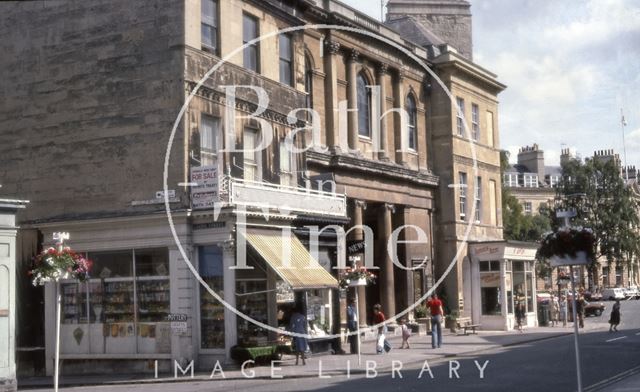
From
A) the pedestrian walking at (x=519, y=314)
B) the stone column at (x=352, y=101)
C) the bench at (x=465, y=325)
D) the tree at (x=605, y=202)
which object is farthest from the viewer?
the tree at (x=605, y=202)

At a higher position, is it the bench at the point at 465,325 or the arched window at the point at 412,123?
the arched window at the point at 412,123

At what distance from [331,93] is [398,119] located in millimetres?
5918

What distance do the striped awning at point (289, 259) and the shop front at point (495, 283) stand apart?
706 inches

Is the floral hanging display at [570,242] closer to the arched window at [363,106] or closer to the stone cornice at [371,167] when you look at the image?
the stone cornice at [371,167]

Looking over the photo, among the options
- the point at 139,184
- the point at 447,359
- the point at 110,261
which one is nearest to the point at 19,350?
the point at 110,261

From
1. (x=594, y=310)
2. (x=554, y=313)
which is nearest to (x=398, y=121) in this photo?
(x=554, y=313)

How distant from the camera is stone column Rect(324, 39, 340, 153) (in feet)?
117

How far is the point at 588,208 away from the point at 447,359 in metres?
58.9

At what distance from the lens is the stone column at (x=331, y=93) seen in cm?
3575

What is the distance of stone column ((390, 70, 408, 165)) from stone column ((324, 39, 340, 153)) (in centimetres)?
→ 523

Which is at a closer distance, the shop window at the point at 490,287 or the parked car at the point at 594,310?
the shop window at the point at 490,287

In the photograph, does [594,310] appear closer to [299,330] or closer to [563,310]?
[563,310]

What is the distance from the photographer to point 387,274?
1507 inches

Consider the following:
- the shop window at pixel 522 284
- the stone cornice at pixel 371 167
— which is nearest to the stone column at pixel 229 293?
the stone cornice at pixel 371 167
